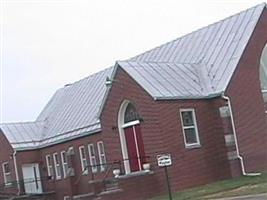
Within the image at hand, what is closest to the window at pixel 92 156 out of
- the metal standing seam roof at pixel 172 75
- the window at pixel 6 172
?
the metal standing seam roof at pixel 172 75

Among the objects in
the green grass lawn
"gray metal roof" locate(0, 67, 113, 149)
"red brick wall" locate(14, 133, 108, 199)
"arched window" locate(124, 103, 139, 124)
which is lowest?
the green grass lawn

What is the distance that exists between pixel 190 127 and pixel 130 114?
10.4ft

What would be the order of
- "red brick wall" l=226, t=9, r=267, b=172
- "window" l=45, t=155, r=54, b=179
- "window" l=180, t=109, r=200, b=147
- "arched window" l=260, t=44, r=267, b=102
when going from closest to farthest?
"window" l=180, t=109, r=200, b=147, "red brick wall" l=226, t=9, r=267, b=172, "arched window" l=260, t=44, r=267, b=102, "window" l=45, t=155, r=54, b=179

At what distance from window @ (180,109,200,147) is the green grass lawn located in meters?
2.50

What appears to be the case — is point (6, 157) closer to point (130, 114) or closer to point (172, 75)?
point (130, 114)

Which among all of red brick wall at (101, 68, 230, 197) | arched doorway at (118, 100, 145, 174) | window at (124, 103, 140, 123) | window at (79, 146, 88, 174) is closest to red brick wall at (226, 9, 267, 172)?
red brick wall at (101, 68, 230, 197)

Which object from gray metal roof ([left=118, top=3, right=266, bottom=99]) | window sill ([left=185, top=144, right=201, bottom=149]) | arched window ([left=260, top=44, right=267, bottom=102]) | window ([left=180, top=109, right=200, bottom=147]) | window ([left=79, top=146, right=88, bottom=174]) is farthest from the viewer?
window ([left=79, top=146, right=88, bottom=174])

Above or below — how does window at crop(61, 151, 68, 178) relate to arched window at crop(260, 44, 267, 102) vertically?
below

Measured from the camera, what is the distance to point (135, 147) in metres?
33.9

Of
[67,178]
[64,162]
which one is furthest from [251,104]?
[64,162]

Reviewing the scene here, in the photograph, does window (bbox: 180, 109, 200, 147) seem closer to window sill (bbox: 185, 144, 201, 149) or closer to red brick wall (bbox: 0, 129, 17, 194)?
window sill (bbox: 185, 144, 201, 149)

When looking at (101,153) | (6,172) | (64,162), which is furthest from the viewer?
(6,172)

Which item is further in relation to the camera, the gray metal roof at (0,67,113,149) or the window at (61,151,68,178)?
the window at (61,151,68,178)

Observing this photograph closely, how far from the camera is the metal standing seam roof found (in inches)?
1284
